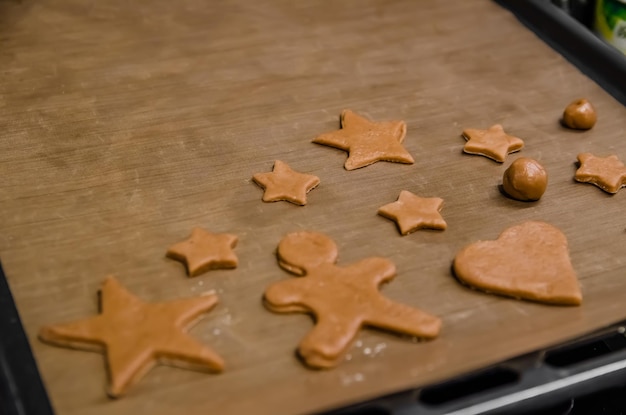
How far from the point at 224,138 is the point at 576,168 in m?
0.60

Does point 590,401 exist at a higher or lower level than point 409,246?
lower

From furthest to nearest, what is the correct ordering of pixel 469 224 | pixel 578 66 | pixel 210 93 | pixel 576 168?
pixel 578 66, pixel 210 93, pixel 576 168, pixel 469 224

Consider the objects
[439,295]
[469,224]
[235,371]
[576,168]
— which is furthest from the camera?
[576,168]

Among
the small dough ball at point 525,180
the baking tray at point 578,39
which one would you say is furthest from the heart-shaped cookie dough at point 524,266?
the baking tray at point 578,39

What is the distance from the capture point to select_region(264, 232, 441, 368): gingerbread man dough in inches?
35.3

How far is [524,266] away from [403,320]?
21 centimetres

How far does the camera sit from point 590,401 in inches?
42.5

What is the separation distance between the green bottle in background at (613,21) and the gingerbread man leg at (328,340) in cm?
98

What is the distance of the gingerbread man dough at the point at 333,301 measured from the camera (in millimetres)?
896

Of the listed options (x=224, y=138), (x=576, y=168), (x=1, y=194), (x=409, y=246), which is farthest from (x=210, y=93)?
(x=576, y=168)

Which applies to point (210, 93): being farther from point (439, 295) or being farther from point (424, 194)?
point (439, 295)

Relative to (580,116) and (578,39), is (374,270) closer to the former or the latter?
(580,116)

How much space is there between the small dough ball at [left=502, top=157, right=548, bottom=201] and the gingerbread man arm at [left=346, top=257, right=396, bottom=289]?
0.85 feet

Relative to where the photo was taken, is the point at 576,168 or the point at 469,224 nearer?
the point at 469,224
